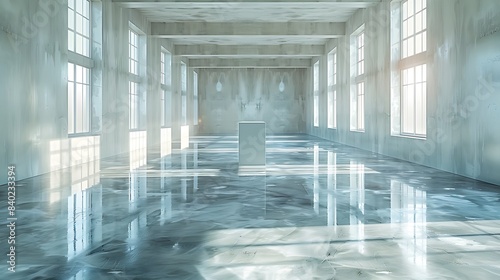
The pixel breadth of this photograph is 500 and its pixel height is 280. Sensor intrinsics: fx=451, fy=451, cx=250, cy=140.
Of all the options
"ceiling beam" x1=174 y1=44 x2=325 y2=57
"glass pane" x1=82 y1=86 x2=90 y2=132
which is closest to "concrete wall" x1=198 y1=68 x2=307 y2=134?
"ceiling beam" x1=174 y1=44 x2=325 y2=57

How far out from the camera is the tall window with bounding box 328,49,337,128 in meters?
32.2

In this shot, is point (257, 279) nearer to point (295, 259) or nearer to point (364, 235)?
point (295, 259)

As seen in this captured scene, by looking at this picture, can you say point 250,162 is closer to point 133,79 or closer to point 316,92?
point 133,79

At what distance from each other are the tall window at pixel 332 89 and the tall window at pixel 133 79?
45.7ft

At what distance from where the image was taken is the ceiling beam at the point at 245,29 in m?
26.9

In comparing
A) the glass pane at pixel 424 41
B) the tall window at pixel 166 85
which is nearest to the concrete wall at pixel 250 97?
the tall window at pixel 166 85

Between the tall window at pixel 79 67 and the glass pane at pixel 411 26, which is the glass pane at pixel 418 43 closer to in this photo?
the glass pane at pixel 411 26

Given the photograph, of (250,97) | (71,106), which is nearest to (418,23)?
(71,106)

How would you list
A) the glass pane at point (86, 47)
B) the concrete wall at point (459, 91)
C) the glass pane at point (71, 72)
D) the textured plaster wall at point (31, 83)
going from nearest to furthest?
the concrete wall at point (459, 91) < the textured plaster wall at point (31, 83) < the glass pane at point (71, 72) < the glass pane at point (86, 47)

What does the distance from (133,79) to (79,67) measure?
6494mm

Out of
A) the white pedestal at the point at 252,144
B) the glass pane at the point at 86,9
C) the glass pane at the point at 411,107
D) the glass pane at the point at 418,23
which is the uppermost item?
the glass pane at the point at 86,9

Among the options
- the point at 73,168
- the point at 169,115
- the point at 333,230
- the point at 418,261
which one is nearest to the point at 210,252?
the point at 333,230

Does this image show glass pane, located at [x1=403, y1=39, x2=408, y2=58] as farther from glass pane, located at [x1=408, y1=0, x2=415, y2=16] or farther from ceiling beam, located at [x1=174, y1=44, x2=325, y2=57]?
ceiling beam, located at [x1=174, y1=44, x2=325, y2=57]

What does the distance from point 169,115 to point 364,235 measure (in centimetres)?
2782
